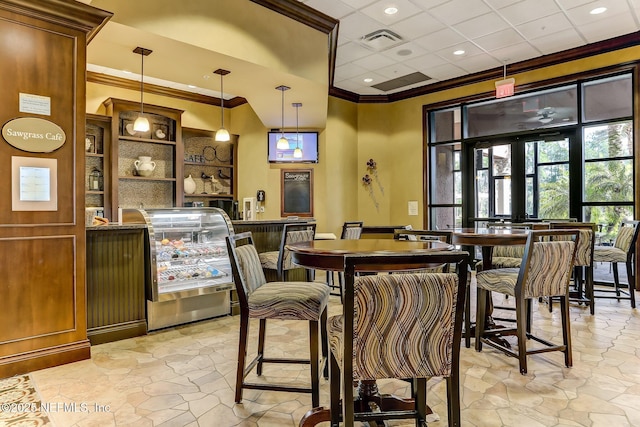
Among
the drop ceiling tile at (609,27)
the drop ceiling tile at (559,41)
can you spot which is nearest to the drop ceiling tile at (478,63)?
the drop ceiling tile at (559,41)

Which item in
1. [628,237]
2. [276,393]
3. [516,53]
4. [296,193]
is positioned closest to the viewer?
[276,393]

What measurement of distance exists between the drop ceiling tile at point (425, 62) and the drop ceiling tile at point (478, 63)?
0.30m

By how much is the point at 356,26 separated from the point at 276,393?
4136 mm

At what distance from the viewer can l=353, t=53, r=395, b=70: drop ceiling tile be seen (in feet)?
18.6

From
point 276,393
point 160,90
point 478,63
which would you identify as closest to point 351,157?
point 478,63

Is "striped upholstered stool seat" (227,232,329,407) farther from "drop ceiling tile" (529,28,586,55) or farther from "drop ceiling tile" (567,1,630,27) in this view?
"drop ceiling tile" (529,28,586,55)

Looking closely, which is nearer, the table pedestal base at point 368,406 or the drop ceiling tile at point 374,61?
the table pedestal base at point 368,406

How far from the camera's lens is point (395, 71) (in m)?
6.27

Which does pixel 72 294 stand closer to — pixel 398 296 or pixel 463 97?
pixel 398 296

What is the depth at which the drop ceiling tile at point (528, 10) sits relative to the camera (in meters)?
4.26

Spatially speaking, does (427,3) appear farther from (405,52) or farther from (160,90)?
(160,90)

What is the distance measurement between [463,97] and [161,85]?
5.22 metres

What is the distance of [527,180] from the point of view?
618 cm

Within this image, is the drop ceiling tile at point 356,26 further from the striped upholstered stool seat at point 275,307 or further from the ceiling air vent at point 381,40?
the striped upholstered stool seat at point 275,307
